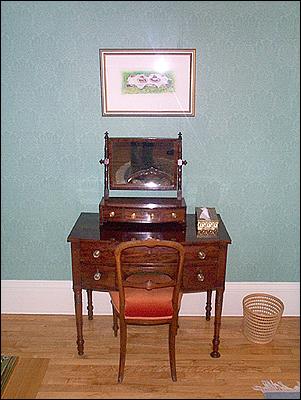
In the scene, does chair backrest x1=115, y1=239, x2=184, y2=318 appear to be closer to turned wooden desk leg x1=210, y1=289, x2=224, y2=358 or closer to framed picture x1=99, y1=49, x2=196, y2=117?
turned wooden desk leg x1=210, y1=289, x2=224, y2=358

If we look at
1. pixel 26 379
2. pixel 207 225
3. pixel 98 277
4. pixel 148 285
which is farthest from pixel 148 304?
pixel 26 379

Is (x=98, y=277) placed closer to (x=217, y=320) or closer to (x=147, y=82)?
(x=217, y=320)

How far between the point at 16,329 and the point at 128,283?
4.24ft

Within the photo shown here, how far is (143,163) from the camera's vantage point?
3.35 meters

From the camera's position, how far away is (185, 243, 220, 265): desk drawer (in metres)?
3.04

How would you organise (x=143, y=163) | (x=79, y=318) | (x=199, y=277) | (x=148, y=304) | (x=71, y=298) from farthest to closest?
(x=71, y=298) → (x=143, y=163) → (x=79, y=318) → (x=199, y=277) → (x=148, y=304)

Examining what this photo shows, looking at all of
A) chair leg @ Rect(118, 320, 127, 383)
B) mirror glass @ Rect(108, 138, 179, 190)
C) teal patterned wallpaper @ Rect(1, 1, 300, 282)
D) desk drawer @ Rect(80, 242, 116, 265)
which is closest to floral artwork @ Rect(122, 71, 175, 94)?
teal patterned wallpaper @ Rect(1, 1, 300, 282)

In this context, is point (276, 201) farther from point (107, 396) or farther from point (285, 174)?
point (107, 396)

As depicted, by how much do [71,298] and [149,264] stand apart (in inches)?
48.3

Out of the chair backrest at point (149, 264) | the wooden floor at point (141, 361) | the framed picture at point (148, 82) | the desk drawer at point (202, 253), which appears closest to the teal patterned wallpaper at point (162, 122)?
the framed picture at point (148, 82)

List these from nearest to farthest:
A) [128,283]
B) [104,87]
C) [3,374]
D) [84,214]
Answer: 1. [128,283]
2. [3,374]
3. [104,87]
4. [84,214]

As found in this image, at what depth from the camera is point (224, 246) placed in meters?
3.06

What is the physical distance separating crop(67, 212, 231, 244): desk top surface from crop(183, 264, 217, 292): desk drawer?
0.19 m

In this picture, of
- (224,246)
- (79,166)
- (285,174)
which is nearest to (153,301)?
(224,246)
